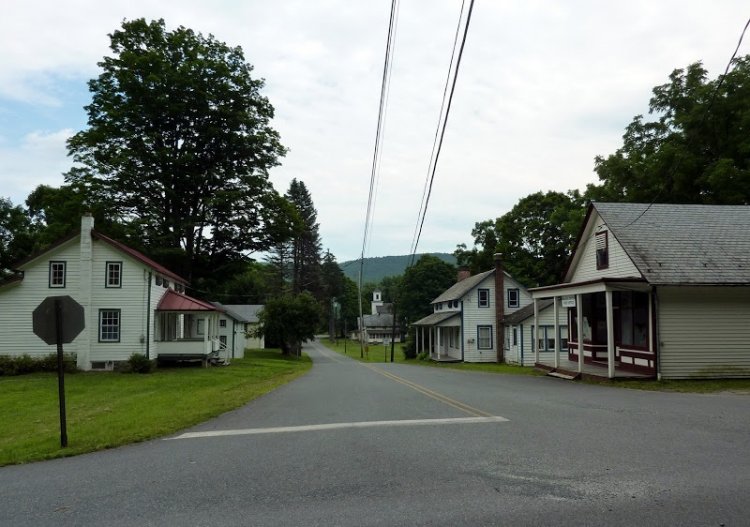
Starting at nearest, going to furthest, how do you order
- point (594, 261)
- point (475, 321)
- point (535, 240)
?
point (594, 261) < point (475, 321) < point (535, 240)

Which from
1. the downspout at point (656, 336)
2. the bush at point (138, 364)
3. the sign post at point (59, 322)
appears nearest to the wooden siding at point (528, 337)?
the downspout at point (656, 336)

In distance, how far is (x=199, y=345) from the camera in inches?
1270

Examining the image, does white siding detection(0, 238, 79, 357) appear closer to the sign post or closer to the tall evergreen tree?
the sign post

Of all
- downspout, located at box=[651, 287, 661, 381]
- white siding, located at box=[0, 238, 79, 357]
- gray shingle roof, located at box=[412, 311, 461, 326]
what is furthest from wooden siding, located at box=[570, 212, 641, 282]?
white siding, located at box=[0, 238, 79, 357]

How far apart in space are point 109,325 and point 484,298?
1043 inches

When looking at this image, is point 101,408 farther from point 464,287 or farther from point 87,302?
point 464,287

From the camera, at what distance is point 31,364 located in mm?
27672

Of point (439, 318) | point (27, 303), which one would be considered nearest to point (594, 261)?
point (439, 318)

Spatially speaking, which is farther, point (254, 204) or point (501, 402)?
point (254, 204)

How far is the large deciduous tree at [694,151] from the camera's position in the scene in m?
33.6

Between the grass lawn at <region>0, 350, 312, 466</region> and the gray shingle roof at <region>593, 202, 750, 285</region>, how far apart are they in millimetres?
13632

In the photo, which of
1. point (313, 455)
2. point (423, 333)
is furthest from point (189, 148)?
point (313, 455)

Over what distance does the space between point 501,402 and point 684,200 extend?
98.6 ft

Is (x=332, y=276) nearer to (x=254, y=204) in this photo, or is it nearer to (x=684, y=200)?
(x=254, y=204)
